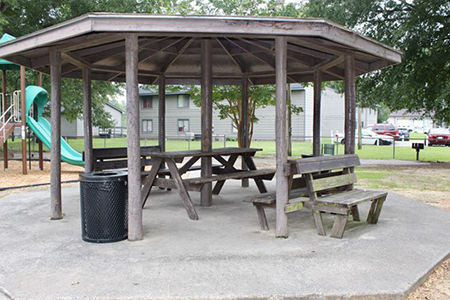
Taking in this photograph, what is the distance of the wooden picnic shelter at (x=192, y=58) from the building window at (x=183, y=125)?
29.8 m

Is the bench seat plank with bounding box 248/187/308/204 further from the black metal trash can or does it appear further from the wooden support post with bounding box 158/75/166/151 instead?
the wooden support post with bounding box 158/75/166/151

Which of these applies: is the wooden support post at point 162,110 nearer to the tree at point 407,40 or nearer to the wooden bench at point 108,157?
the wooden bench at point 108,157

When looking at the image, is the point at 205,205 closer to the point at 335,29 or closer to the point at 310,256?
the point at 310,256

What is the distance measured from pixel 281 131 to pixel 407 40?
38.4 feet

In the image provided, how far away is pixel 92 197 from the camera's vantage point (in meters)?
5.44

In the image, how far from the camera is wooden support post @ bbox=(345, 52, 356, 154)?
7195 mm

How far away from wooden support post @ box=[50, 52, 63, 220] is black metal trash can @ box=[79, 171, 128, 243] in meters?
1.47

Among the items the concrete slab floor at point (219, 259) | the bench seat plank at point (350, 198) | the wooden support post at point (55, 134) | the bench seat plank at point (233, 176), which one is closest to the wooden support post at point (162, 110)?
the bench seat plank at point (233, 176)

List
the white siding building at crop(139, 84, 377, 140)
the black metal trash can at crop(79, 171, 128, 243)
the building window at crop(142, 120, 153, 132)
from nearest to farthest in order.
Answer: the black metal trash can at crop(79, 171, 128, 243), the white siding building at crop(139, 84, 377, 140), the building window at crop(142, 120, 153, 132)

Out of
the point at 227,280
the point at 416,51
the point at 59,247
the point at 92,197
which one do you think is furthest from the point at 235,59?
the point at 416,51

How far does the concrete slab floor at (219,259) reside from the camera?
12.4ft

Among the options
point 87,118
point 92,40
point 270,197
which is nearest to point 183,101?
point 87,118

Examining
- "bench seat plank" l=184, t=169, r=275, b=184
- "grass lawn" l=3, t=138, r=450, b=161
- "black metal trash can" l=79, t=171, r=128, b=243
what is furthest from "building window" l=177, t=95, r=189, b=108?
"black metal trash can" l=79, t=171, r=128, b=243

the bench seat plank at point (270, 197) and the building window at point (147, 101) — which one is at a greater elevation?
the building window at point (147, 101)
